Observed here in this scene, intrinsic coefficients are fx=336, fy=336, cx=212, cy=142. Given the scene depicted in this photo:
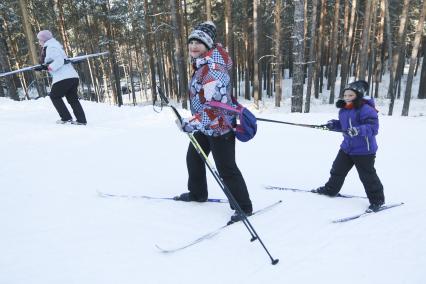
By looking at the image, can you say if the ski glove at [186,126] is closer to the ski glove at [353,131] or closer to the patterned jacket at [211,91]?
the patterned jacket at [211,91]

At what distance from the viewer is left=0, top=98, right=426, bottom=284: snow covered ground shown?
2703 mm

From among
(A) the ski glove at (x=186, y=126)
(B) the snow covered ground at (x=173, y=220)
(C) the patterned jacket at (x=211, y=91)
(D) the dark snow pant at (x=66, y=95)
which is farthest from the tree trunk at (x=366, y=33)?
(A) the ski glove at (x=186, y=126)

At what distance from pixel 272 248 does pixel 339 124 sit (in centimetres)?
198

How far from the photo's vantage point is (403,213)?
3850mm

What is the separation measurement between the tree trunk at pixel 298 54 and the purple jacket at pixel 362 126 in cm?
708

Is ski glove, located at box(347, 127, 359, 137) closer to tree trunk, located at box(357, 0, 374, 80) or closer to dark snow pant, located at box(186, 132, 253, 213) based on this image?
dark snow pant, located at box(186, 132, 253, 213)

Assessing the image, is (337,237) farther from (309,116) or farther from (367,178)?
(309,116)

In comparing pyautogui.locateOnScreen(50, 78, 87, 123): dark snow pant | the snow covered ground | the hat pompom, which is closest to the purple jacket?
the snow covered ground

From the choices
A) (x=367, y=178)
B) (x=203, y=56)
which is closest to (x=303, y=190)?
(x=367, y=178)

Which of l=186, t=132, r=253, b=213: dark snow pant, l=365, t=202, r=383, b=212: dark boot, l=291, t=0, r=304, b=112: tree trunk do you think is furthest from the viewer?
l=291, t=0, r=304, b=112: tree trunk

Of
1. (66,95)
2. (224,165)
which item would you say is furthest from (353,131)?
(66,95)

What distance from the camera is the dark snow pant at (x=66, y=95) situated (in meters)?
7.14

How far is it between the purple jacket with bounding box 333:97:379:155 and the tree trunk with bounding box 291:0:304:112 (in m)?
7.08

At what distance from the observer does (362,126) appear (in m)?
3.83
